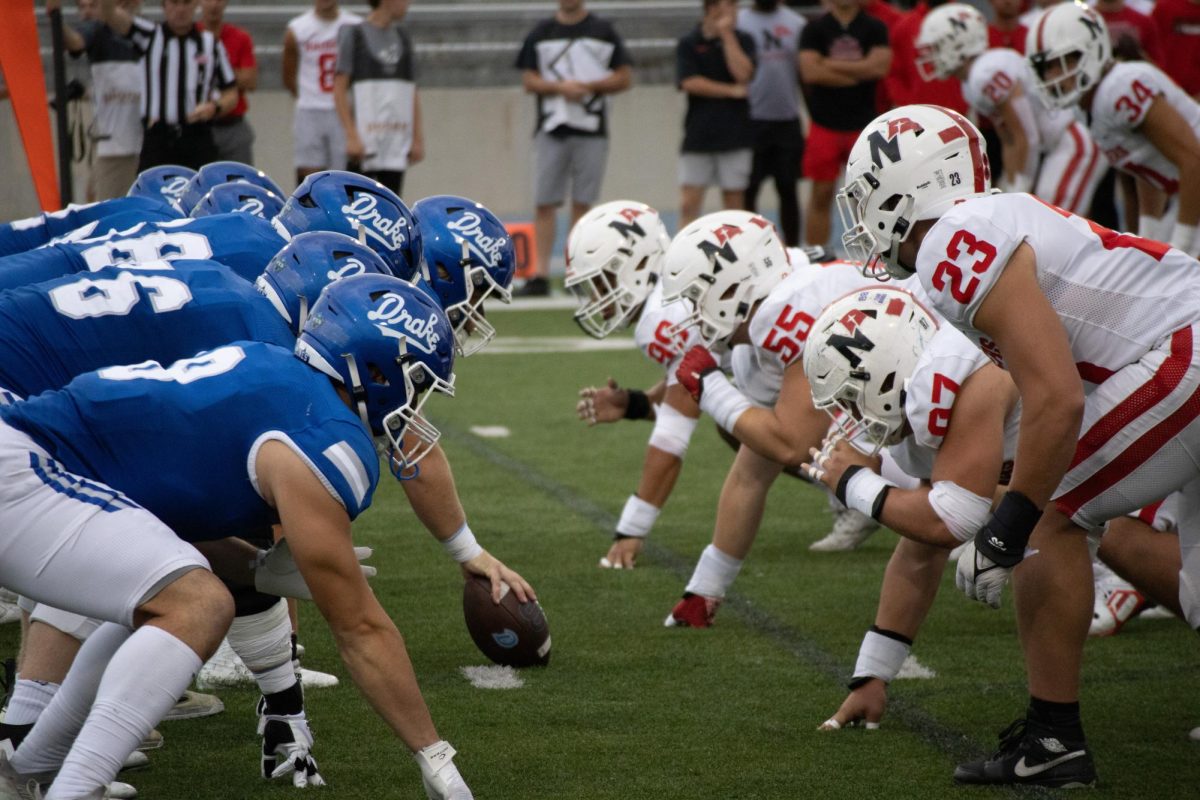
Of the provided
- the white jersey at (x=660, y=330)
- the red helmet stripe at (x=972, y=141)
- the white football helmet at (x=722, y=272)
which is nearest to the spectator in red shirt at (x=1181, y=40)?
the white jersey at (x=660, y=330)

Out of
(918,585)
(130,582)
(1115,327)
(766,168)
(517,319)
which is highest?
(1115,327)

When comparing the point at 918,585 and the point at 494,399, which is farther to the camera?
the point at 494,399

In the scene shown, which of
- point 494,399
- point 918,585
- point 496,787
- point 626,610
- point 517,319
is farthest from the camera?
point 517,319

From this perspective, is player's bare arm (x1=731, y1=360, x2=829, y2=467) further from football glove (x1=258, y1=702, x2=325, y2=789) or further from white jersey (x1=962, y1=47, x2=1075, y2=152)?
white jersey (x1=962, y1=47, x2=1075, y2=152)

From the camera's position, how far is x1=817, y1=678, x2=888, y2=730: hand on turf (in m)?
3.95

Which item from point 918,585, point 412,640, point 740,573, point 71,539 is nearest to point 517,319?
point 740,573

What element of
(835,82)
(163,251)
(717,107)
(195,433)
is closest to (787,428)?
(163,251)

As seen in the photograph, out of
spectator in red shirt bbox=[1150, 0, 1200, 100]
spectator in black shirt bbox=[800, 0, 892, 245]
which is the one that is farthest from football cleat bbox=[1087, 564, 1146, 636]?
spectator in black shirt bbox=[800, 0, 892, 245]

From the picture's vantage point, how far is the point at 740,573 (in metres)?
5.66

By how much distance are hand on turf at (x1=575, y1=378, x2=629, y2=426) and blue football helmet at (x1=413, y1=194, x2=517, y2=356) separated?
95 cm

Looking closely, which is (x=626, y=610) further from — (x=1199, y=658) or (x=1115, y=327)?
(x=1115, y=327)

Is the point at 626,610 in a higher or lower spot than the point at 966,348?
lower

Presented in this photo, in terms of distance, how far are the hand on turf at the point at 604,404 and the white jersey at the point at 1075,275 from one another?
87.4 inches

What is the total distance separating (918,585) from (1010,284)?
3.28 feet
